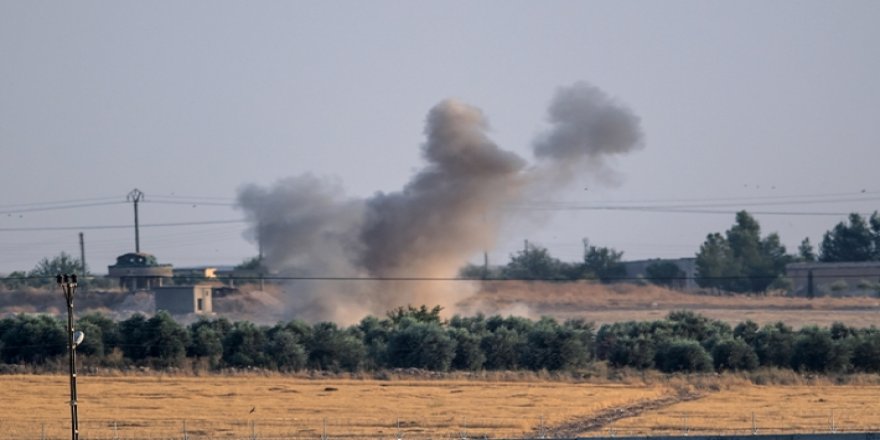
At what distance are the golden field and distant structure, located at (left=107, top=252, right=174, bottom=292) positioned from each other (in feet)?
Answer: 150

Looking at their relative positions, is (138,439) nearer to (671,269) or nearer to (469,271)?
(469,271)

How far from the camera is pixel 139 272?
379 ft

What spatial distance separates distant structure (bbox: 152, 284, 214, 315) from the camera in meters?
101

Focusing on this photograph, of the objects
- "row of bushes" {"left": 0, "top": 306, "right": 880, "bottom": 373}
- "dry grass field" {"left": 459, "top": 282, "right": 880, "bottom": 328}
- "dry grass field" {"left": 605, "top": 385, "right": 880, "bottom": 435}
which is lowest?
"dry grass field" {"left": 605, "top": 385, "right": 880, "bottom": 435}

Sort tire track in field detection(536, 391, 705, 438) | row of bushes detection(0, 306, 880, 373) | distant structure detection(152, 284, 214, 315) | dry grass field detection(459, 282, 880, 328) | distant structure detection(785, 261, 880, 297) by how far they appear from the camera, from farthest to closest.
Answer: distant structure detection(785, 261, 880, 297) < distant structure detection(152, 284, 214, 315) < dry grass field detection(459, 282, 880, 328) < row of bushes detection(0, 306, 880, 373) < tire track in field detection(536, 391, 705, 438)

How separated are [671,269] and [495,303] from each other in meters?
40.3

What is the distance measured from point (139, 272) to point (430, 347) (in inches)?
1935

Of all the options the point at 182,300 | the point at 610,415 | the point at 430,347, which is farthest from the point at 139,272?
the point at 610,415

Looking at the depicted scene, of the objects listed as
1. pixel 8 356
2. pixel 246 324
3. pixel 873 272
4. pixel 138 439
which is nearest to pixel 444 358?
pixel 246 324

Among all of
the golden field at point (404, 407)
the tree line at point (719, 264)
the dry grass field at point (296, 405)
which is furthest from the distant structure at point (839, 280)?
the dry grass field at point (296, 405)

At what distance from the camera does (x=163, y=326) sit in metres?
74.6

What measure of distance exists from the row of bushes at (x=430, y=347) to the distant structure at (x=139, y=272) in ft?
116

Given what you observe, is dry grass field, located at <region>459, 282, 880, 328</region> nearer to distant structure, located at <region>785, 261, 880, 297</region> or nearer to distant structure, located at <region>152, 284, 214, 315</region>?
distant structure, located at <region>785, 261, 880, 297</region>

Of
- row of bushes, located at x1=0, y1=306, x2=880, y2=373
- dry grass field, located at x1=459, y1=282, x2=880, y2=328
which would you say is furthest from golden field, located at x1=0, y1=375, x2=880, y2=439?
dry grass field, located at x1=459, y1=282, x2=880, y2=328
